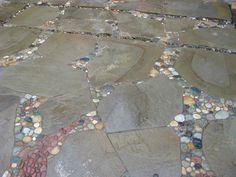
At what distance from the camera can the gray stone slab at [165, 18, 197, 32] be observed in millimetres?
3583

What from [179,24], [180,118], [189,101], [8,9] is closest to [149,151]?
[180,118]

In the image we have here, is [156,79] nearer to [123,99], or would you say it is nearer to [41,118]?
[123,99]

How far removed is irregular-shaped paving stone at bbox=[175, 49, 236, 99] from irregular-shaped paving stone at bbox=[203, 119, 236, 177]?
40 centimetres

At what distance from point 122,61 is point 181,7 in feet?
5.25

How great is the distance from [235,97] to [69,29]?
2.13 meters

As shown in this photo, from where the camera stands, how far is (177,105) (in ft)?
8.21

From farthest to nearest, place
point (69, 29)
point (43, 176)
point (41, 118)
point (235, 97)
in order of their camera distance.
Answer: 1. point (69, 29)
2. point (235, 97)
3. point (41, 118)
4. point (43, 176)

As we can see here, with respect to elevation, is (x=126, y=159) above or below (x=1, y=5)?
below

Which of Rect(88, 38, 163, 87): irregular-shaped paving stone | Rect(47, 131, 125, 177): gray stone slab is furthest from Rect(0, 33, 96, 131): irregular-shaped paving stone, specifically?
Rect(47, 131, 125, 177): gray stone slab

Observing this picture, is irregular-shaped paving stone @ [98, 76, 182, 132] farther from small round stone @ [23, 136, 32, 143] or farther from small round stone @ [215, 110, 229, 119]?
small round stone @ [23, 136, 32, 143]

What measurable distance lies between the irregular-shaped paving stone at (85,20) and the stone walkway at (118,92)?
13 millimetres

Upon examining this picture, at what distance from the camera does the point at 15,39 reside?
343cm

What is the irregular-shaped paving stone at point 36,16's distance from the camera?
3.75 m

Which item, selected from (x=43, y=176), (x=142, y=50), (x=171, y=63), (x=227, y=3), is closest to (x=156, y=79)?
(x=171, y=63)
